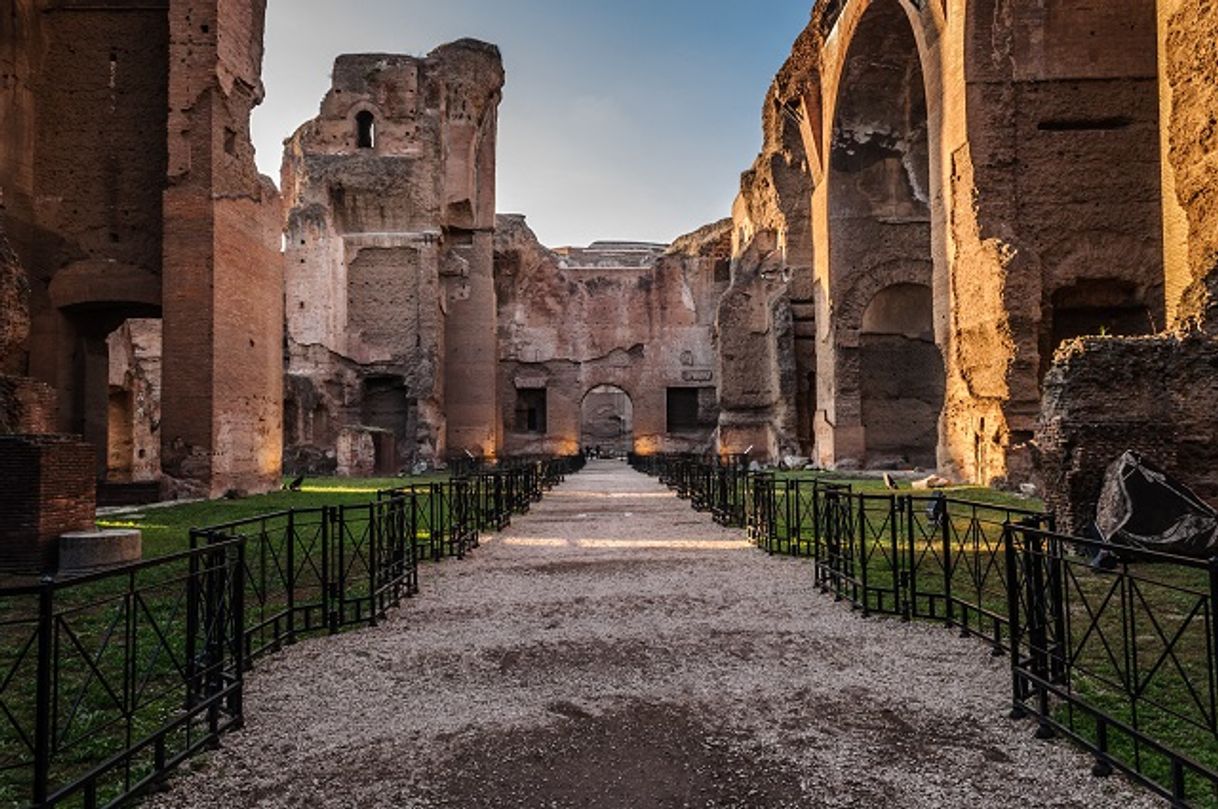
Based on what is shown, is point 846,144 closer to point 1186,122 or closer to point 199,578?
point 1186,122

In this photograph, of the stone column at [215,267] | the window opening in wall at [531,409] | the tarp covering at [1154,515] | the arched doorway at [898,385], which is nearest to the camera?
the tarp covering at [1154,515]

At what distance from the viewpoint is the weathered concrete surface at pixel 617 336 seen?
38.0 meters

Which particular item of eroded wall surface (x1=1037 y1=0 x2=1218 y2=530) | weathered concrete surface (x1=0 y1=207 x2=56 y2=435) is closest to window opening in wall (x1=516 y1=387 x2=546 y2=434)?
weathered concrete surface (x1=0 y1=207 x2=56 y2=435)

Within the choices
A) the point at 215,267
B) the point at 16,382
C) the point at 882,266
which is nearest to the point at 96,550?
the point at 16,382

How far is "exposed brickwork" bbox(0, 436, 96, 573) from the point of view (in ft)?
25.1

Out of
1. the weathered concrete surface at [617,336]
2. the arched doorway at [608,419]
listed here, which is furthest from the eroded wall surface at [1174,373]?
the arched doorway at [608,419]

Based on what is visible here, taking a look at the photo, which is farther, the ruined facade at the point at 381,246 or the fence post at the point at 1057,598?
the ruined facade at the point at 381,246

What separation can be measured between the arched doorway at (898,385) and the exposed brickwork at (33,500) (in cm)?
1754

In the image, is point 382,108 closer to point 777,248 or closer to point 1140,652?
point 777,248

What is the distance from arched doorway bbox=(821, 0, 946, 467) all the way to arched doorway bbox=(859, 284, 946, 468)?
26 millimetres

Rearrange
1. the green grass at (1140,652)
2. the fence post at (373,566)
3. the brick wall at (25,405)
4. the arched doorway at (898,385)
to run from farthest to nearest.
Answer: the arched doorway at (898,385) < the brick wall at (25,405) < the fence post at (373,566) < the green grass at (1140,652)

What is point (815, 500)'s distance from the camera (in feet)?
22.8

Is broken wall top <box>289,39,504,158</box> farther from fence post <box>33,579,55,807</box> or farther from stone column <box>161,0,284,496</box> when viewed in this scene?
fence post <box>33,579,55,807</box>

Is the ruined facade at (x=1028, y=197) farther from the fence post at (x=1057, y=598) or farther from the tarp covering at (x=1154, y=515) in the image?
the fence post at (x=1057, y=598)
